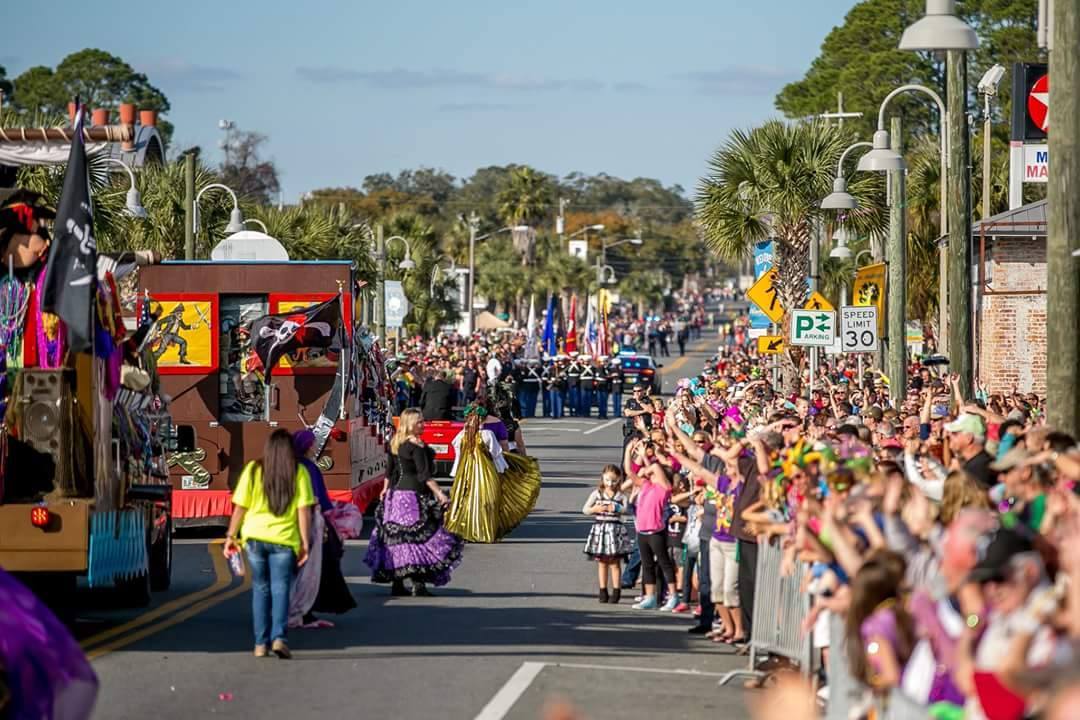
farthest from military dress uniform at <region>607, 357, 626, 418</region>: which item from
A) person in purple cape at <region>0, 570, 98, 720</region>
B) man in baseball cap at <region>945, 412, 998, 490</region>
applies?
person in purple cape at <region>0, 570, 98, 720</region>

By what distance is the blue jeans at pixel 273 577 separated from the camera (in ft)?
43.0

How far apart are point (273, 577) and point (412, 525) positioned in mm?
3729

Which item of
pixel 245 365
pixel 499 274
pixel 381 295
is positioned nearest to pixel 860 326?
pixel 245 365

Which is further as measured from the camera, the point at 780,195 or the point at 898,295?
the point at 780,195

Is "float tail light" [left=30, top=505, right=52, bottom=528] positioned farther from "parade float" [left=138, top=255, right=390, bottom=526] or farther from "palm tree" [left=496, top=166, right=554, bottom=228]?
"palm tree" [left=496, top=166, right=554, bottom=228]

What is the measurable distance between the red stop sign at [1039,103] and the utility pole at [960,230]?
0.78 meters

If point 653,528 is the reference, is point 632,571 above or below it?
below

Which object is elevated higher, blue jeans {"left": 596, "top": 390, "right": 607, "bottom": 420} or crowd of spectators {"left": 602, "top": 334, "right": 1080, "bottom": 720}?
crowd of spectators {"left": 602, "top": 334, "right": 1080, "bottom": 720}

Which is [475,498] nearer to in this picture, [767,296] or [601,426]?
[767,296]

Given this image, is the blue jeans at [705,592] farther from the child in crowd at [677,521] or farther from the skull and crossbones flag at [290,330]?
the skull and crossbones flag at [290,330]

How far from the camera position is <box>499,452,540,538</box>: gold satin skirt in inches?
873

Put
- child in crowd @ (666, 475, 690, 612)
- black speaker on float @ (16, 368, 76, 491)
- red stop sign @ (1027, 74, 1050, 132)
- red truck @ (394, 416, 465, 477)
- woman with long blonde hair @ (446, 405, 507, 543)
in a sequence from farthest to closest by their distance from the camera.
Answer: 1. red truck @ (394, 416, 465, 477)
2. woman with long blonde hair @ (446, 405, 507, 543)
3. red stop sign @ (1027, 74, 1050, 132)
4. child in crowd @ (666, 475, 690, 612)
5. black speaker on float @ (16, 368, 76, 491)

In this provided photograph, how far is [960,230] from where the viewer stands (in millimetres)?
22266

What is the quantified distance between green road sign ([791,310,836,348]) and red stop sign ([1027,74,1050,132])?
24.3 ft
